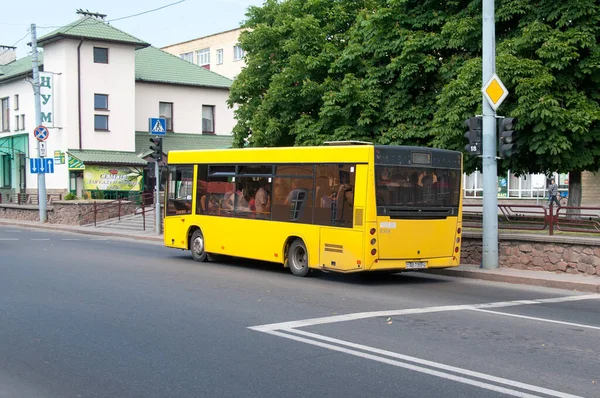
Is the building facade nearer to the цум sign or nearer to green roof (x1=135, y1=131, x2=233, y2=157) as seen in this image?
green roof (x1=135, y1=131, x2=233, y2=157)

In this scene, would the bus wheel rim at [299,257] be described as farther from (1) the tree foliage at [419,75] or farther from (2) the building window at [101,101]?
(2) the building window at [101,101]

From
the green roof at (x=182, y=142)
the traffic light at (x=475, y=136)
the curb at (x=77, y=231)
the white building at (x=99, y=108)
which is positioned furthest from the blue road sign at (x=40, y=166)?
the traffic light at (x=475, y=136)

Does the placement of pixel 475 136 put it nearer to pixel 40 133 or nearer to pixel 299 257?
pixel 299 257

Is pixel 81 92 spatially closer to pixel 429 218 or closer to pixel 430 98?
pixel 430 98

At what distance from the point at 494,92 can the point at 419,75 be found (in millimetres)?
6388

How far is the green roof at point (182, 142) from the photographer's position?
1923 inches

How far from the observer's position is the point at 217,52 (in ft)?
267

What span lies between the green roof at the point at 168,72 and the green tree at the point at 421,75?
69.1 feet

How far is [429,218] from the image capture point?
14664mm

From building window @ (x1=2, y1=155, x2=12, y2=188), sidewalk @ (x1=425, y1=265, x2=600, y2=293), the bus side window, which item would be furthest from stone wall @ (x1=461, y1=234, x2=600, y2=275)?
building window @ (x1=2, y1=155, x2=12, y2=188)

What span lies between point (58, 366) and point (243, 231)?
9.71 m

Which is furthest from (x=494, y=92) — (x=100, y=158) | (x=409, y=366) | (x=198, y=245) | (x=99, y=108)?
(x=99, y=108)

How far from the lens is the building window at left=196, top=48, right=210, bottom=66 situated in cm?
8300

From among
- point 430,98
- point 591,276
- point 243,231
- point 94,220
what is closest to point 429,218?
point 591,276
